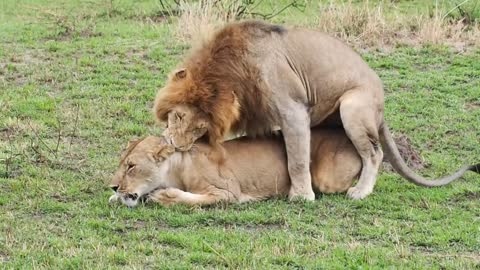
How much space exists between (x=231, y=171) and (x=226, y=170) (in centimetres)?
4

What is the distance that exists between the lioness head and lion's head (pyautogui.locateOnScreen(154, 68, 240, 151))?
0.13 meters

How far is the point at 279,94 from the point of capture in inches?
276

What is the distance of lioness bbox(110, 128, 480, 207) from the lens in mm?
6738

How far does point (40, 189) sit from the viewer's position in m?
7.10

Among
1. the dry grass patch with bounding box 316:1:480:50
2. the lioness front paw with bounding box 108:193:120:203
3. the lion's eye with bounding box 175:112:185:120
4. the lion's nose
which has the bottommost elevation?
the dry grass patch with bounding box 316:1:480:50

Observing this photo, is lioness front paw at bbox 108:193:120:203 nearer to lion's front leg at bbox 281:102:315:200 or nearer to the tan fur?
the tan fur

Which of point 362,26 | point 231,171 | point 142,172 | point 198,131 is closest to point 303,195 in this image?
point 231,171

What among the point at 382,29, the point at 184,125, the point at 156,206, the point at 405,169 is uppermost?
the point at 184,125

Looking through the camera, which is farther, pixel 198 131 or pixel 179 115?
pixel 198 131

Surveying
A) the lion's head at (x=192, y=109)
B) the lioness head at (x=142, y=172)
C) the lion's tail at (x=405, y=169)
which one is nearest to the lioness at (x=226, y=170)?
the lioness head at (x=142, y=172)

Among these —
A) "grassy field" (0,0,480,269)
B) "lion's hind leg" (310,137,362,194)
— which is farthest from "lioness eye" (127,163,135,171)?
"lion's hind leg" (310,137,362,194)

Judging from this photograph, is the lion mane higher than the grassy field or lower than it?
higher

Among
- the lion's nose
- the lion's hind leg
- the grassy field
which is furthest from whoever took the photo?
the lion's hind leg

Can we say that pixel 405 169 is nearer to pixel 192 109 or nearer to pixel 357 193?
pixel 357 193
